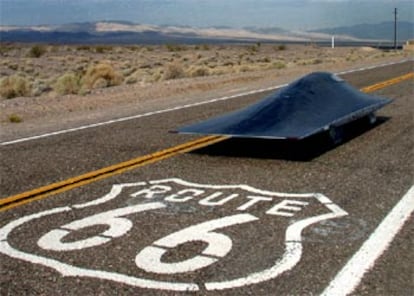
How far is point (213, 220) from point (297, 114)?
11.7 ft

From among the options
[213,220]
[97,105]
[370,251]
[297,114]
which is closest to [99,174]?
[213,220]

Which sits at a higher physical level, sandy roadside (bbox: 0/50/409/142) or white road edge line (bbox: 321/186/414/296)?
white road edge line (bbox: 321/186/414/296)

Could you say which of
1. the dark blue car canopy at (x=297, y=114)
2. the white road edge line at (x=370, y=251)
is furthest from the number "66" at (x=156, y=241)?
the dark blue car canopy at (x=297, y=114)

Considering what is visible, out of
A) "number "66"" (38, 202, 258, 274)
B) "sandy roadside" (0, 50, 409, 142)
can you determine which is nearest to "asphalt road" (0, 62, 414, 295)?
"number "66"" (38, 202, 258, 274)

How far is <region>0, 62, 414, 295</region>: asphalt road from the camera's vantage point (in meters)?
4.46

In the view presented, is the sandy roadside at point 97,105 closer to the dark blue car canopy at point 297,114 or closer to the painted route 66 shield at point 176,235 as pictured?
the dark blue car canopy at point 297,114

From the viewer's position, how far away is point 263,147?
29.9 ft

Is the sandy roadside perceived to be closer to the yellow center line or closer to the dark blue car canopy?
the yellow center line

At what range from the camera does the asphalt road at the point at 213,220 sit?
4.46m

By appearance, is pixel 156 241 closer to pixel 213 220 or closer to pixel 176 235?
pixel 176 235

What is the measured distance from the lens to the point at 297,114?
891cm

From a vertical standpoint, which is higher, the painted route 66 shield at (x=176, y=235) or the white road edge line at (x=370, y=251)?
the painted route 66 shield at (x=176, y=235)

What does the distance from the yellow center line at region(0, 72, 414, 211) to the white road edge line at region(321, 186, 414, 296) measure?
3.30 meters

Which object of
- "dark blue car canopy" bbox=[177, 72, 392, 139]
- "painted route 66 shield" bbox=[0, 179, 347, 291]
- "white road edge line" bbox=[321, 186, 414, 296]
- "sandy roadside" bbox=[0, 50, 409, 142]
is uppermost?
"dark blue car canopy" bbox=[177, 72, 392, 139]
